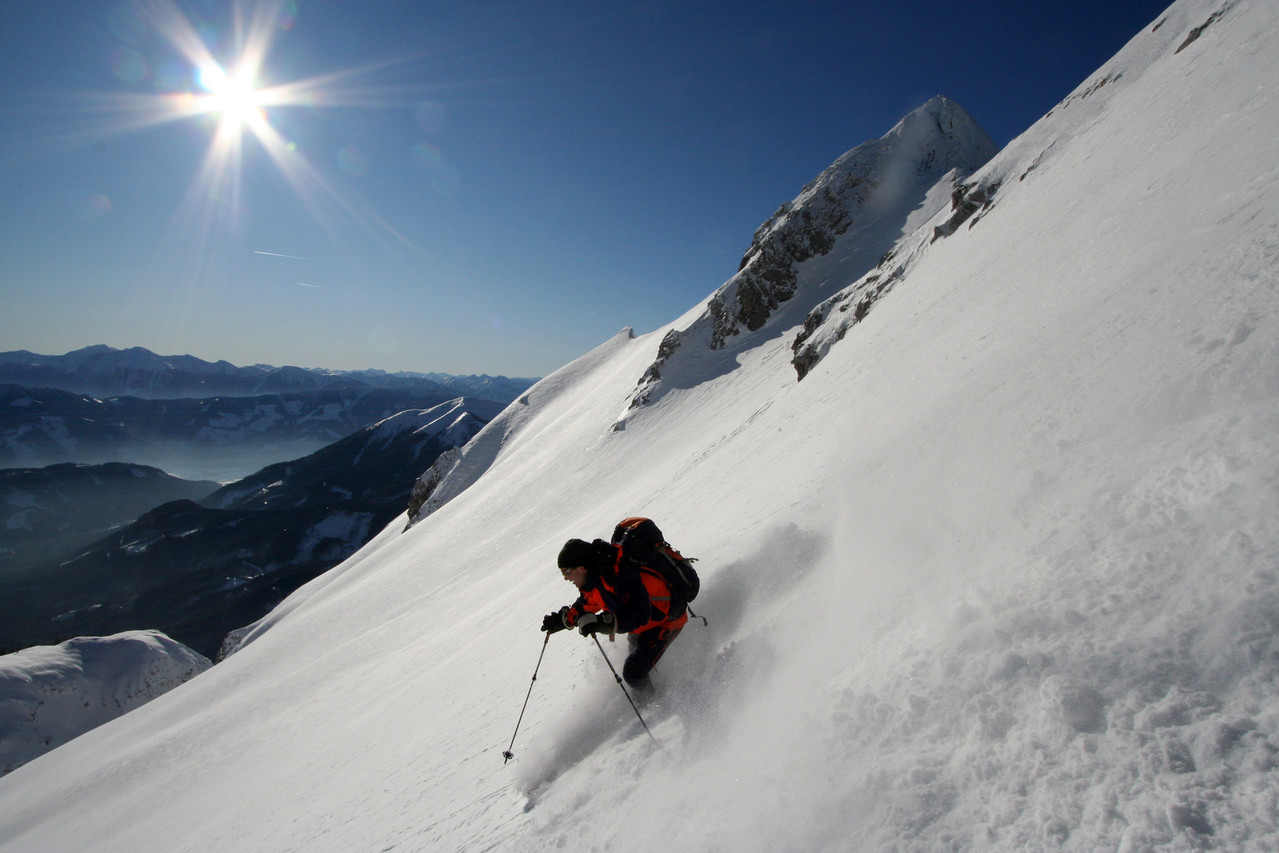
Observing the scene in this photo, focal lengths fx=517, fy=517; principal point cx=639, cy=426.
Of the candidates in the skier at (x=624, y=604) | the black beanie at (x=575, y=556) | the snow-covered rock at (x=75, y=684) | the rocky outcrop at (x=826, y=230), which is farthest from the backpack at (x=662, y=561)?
the snow-covered rock at (x=75, y=684)

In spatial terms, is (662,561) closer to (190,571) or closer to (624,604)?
(624,604)

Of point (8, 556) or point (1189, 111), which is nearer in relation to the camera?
point (1189, 111)

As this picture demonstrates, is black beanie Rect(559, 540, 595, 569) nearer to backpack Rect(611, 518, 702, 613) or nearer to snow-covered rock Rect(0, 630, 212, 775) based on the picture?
backpack Rect(611, 518, 702, 613)

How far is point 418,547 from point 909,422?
3067 centimetres

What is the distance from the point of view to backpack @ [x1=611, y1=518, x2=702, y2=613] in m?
4.42

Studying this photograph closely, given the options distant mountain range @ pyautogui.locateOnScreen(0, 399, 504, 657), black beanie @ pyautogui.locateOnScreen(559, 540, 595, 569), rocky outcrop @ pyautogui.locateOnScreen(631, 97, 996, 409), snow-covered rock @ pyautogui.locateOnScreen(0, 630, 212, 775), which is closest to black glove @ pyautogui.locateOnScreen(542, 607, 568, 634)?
black beanie @ pyautogui.locateOnScreen(559, 540, 595, 569)

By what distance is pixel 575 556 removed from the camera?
434cm

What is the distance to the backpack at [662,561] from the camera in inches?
174

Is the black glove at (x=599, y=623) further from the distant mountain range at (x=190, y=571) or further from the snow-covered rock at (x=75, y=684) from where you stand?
the distant mountain range at (x=190, y=571)

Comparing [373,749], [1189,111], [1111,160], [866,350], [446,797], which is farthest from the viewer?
[866,350]

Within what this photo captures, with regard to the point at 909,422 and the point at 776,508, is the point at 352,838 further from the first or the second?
the point at 909,422

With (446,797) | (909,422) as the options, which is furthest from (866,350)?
(446,797)

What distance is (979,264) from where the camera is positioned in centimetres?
1168

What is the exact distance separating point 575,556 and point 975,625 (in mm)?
2819
